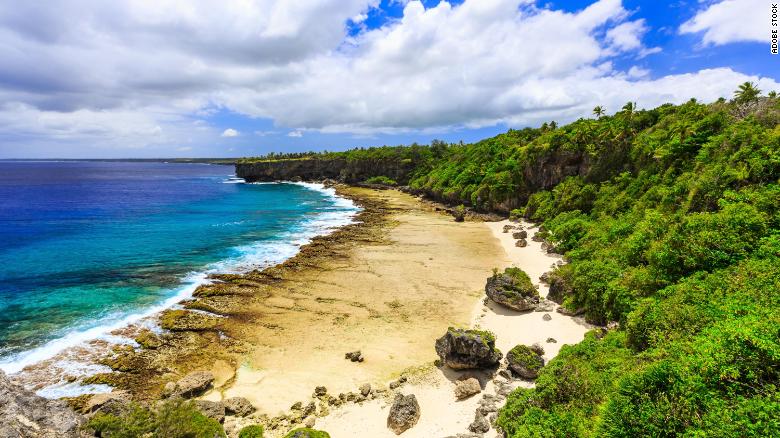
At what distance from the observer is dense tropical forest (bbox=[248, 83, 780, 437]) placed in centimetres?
1039

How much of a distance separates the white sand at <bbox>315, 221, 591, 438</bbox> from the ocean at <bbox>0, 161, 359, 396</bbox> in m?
16.9

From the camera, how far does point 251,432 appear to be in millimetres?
16312

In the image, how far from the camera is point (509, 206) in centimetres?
6631

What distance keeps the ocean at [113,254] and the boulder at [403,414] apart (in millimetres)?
18795

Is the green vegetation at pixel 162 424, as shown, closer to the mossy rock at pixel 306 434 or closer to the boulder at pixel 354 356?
the mossy rock at pixel 306 434

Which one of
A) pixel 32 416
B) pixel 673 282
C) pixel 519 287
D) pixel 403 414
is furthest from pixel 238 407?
pixel 673 282

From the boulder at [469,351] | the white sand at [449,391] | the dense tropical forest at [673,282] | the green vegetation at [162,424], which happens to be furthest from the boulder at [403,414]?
the green vegetation at [162,424]

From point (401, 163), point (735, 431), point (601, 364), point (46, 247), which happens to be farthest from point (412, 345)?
point (401, 163)

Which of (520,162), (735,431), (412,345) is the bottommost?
(412,345)

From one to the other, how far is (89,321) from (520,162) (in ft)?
217

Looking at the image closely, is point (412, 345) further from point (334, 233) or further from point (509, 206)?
point (509, 206)

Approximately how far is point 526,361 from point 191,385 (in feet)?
61.9

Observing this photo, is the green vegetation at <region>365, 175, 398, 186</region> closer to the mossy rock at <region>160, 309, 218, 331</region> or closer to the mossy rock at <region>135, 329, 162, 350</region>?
the mossy rock at <region>160, 309, 218, 331</region>

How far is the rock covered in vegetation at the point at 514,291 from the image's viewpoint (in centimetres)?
2797
